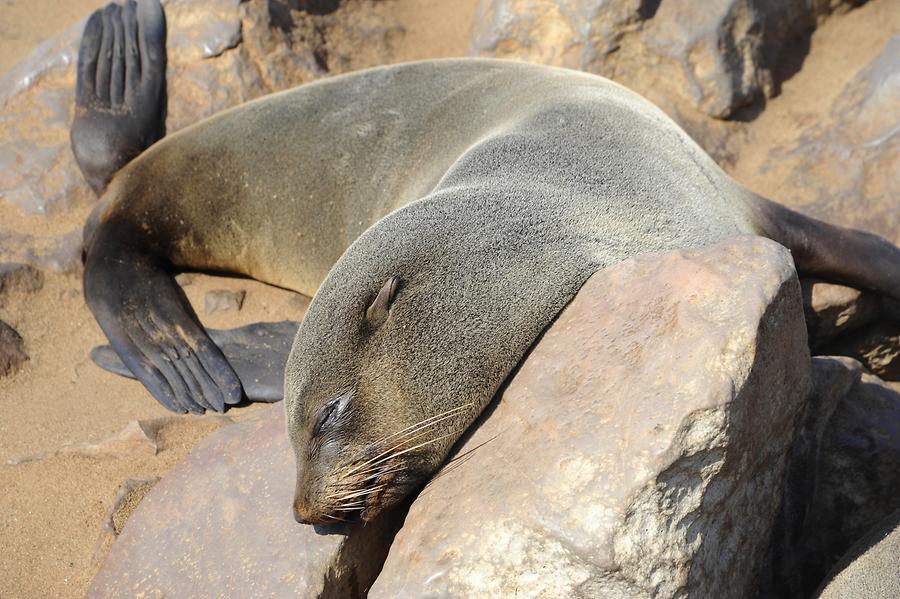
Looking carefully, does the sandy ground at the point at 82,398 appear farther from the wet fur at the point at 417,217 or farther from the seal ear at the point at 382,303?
the seal ear at the point at 382,303

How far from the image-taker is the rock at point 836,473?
2840 millimetres

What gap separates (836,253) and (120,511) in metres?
2.93

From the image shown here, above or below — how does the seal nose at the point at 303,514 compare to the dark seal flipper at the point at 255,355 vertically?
above

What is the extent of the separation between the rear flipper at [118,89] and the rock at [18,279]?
596 mm

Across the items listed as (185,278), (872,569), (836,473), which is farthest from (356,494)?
(185,278)

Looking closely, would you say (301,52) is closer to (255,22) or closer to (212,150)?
(255,22)

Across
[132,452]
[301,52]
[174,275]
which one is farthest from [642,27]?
[132,452]

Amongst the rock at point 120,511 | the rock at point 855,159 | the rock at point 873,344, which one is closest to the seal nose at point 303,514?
the rock at point 120,511

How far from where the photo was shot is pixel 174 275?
467 cm

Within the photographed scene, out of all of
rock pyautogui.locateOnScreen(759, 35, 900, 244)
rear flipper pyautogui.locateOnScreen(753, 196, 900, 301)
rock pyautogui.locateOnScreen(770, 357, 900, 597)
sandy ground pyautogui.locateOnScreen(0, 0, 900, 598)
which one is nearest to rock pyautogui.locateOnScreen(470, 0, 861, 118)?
sandy ground pyautogui.locateOnScreen(0, 0, 900, 598)

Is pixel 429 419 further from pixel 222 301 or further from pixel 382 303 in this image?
pixel 222 301

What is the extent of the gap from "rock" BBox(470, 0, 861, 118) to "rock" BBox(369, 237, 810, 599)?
118 inches

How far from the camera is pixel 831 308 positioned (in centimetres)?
391

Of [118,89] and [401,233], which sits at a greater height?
[401,233]
